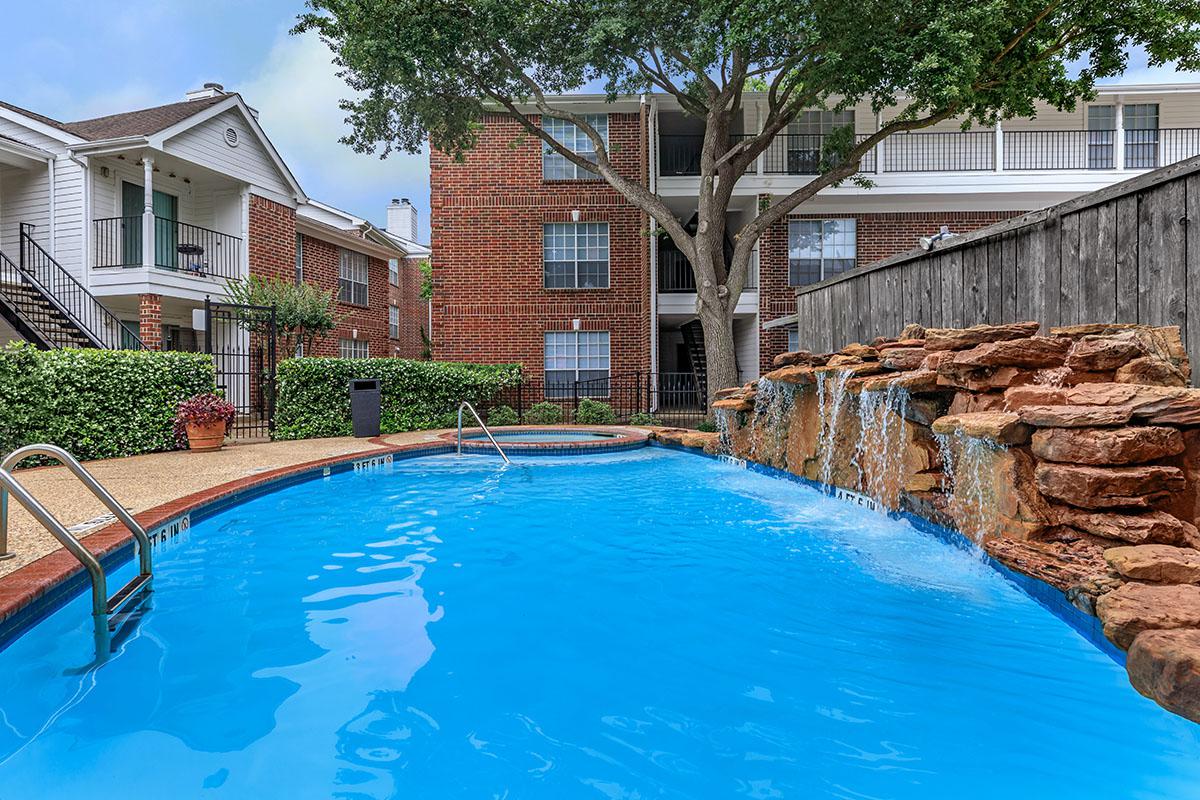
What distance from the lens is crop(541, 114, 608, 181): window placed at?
15.3m

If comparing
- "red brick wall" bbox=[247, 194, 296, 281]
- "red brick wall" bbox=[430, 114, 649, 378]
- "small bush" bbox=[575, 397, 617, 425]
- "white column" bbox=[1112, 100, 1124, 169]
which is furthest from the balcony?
"red brick wall" bbox=[247, 194, 296, 281]

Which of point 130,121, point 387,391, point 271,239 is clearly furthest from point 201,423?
point 130,121

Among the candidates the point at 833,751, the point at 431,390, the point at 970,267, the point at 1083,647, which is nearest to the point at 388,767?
the point at 833,751

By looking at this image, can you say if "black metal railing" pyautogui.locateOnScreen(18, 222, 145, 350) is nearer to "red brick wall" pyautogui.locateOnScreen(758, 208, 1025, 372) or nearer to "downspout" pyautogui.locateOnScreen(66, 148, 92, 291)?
"downspout" pyautogui.locateOnScreen(66, 148, 92, 291)

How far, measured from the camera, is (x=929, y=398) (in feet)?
16.5

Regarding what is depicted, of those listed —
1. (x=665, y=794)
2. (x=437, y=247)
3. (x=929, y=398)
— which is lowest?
(x=665, y=794)

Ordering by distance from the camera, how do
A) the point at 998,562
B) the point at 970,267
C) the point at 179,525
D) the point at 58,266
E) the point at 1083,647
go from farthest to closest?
the point at 58,266 < the point at 970,267 < the point at 179,525 < the point at 998,562 < the point at 1083,647

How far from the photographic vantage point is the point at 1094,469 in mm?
3285

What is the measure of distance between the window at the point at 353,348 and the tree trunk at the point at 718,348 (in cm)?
1116

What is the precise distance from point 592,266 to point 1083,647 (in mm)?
13694

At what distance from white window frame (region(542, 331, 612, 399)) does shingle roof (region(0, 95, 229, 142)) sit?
9258 millimetres

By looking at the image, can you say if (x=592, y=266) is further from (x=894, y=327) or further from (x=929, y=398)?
(x=929, y=398)

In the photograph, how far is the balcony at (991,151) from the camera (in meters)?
14.8

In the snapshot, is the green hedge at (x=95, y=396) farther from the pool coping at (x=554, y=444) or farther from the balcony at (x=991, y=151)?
the balcony at (x=991, y=151)
